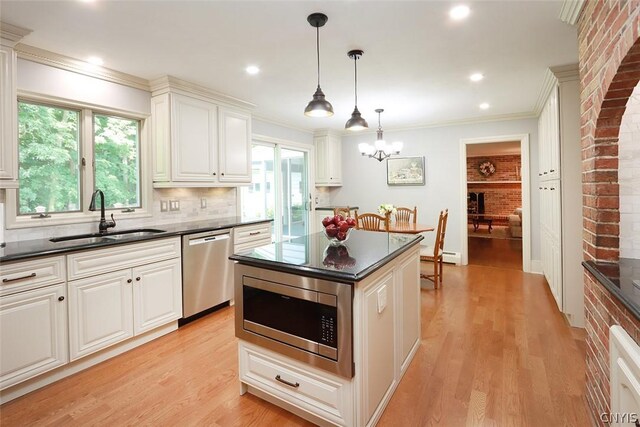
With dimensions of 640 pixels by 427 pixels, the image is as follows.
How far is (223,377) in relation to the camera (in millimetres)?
2252

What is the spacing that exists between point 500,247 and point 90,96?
7395 millimetres

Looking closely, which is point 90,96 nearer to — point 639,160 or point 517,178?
point 639,160

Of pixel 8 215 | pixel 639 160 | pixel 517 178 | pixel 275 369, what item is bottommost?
pixel 275 369

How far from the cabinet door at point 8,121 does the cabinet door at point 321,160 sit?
4.43 metres

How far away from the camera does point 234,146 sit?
400 cm

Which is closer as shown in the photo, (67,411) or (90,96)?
(67,411)

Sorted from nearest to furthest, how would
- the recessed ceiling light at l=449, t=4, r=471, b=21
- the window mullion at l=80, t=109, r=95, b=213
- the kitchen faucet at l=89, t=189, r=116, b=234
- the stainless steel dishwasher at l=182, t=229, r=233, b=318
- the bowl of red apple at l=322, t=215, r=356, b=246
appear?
the recessed ceiling light at l=449, t=4, r=471, b=21
the bowl of red apple at l=322, t=215, r=356, b=246
the kitchen faucet at l=89, t=189, r=116, b=234
the window mullion at l=80, t=109, r=95, b=213
the stainless steel dishwasher at l=182, t=229, r=233, b=318

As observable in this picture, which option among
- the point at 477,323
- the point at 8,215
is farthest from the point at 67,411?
the point at 477,323

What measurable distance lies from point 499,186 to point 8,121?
1092 centimetres

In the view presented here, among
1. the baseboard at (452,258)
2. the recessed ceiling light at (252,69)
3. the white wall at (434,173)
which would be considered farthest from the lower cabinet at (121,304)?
the baseboard at (452,258)

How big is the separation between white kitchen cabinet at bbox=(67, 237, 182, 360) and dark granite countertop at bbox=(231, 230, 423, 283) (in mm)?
1215

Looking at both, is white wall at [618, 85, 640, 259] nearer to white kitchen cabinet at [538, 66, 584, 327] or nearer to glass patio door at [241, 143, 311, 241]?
white kitchen cabinet at [538, 66, 584, 327]

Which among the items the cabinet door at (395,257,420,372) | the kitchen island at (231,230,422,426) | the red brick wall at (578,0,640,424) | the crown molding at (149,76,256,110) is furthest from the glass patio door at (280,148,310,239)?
the red brick wall at (578,0,640,424)

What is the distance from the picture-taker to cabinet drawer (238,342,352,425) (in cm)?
163
